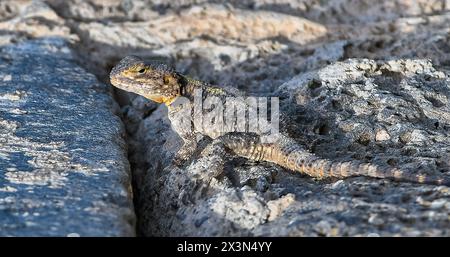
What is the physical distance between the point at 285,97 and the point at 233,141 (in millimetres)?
810

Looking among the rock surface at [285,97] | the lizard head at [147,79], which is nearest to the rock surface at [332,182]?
the rock surface at [285,97]

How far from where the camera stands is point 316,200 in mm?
3367

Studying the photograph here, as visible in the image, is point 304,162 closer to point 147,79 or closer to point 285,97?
point 285,97

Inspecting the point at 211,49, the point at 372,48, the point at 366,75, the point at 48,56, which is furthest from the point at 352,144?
the point at 48,56

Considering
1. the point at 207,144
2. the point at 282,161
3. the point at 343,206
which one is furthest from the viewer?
the point at 207,144

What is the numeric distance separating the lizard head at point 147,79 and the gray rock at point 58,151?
0.30 metres

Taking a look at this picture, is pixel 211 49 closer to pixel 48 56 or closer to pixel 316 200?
pixel 48 56

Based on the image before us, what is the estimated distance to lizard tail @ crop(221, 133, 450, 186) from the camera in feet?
11.5

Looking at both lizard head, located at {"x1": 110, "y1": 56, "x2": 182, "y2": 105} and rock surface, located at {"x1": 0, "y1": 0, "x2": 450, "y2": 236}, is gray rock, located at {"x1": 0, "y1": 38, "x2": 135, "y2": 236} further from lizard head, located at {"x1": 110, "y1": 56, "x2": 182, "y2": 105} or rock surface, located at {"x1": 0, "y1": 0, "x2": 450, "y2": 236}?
lizard head, located at {"x1": 110, "y1": 56, "x2": 182, "y2": 105}

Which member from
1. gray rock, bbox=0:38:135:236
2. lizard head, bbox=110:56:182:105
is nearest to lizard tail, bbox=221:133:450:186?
lizard head, bbox=110:56:182:105

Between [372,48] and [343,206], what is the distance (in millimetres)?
2882

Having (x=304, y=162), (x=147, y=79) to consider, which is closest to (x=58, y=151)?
(x=147, y=79)

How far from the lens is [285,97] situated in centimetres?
484
